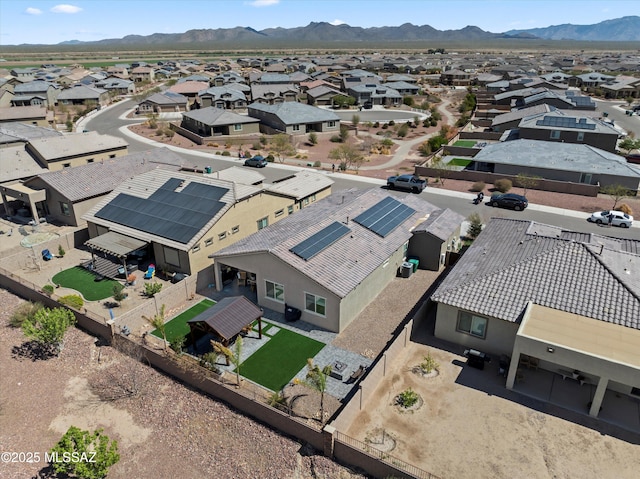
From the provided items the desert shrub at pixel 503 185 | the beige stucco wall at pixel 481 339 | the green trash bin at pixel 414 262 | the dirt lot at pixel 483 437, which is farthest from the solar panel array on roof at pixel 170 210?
the desert shrub at pixel 503 185

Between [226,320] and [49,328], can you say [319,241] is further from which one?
[49,328]

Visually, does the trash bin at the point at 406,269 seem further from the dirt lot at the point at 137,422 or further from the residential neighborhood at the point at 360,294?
the dirt lot at the point at 137,422

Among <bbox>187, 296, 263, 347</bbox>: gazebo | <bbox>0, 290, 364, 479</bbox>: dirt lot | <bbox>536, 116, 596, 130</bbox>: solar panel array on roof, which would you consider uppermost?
<bbox>536, 116, 596, 130</bbox>: solar panel array on roof

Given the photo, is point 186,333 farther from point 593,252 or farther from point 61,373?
point 593,252

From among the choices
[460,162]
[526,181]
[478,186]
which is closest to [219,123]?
[460,162]

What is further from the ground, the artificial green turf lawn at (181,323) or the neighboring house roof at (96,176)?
the neighboring house roof at (96,176)

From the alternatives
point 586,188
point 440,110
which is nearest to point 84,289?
point 586,188

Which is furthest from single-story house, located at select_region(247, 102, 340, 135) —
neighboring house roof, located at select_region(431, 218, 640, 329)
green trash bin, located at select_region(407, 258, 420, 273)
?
neighboring house roof, located at select_region(431, 218, 640, 329)

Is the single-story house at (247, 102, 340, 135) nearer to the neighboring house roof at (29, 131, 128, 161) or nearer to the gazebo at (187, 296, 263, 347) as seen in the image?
the neighboring house roof at (29, 131, 128, 161)
